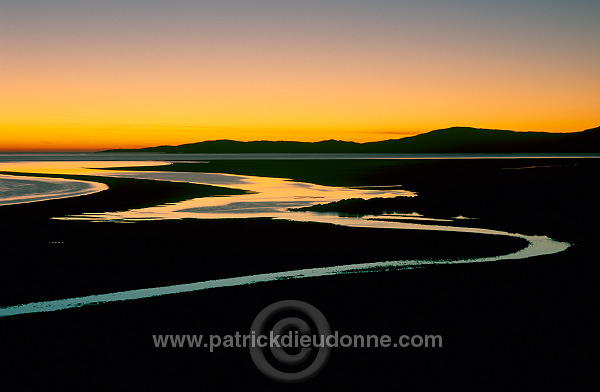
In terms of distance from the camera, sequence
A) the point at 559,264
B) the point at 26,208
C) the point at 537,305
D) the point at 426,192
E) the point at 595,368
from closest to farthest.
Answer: the point at 595,368 → the point at 537,305 → the point at 559,264 → the point at 26,208 → the point at 426,192

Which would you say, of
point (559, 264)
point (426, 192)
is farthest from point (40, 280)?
point (426, 192)

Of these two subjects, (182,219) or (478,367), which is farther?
(182,219)

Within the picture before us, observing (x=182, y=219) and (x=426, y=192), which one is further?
(x=426, y=192)

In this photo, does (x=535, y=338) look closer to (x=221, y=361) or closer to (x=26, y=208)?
(x=221, y=361)

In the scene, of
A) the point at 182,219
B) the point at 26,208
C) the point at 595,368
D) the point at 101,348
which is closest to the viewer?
the point at 595,368

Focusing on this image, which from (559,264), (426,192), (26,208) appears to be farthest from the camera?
(426,192)

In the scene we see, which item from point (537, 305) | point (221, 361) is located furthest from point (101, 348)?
point (537, 305)

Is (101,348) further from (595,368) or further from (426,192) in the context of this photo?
(426,192)

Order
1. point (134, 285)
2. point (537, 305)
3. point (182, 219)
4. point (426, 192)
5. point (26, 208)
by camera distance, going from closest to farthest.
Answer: point (537, 305) < point (134, 285) < point (182, 219) < point (26, 208) < point (426, 192)

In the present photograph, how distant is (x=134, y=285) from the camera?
10.9 m

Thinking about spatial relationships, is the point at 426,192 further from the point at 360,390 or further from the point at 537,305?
the point at 360,390

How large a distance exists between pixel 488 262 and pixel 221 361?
303 inches

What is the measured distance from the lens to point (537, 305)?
30.8 feet

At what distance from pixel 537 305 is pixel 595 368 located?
2699mm
